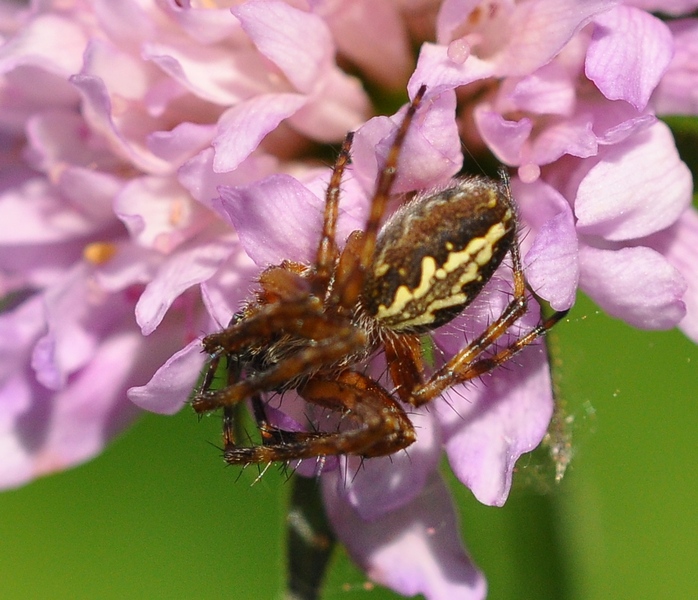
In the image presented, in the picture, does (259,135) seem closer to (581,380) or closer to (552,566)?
(552,566)

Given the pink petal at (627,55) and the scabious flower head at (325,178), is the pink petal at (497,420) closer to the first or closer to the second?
the scabious flower head at (325,178)

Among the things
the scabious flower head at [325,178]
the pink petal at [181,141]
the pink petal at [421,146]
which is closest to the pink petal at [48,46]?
the scabious flower head at [325,178]

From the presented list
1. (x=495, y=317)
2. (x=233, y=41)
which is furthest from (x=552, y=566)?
(x=233, y=41)

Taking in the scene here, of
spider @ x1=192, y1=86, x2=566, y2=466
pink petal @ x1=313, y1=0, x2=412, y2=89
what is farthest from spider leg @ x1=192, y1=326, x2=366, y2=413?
pink petal @ x1=313, y1=0, x2=412, y2=89

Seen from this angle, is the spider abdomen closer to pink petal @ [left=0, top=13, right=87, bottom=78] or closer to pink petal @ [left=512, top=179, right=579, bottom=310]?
pink petal @ [left=512, top=179, right=579, bottom=310]

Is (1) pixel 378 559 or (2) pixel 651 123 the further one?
(1) pixel 378 559

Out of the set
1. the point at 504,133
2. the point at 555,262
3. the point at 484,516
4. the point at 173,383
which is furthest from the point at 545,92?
the point at 484,516
